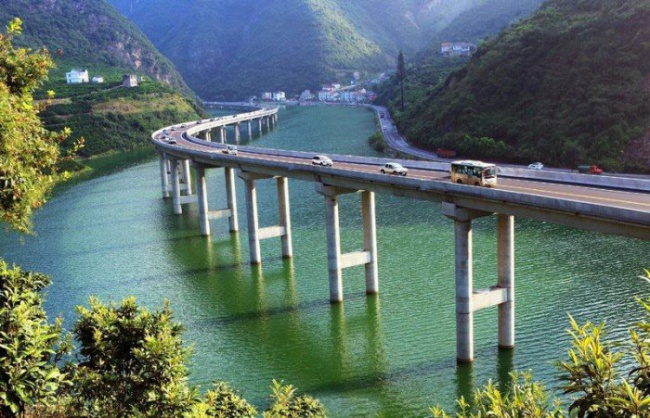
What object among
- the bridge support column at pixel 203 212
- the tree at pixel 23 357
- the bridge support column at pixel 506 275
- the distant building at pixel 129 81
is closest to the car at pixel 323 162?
the bridge support column at pixel 506 275

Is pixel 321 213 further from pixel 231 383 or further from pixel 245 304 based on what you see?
pixel 231 383

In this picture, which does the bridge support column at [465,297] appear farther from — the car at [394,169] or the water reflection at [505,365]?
the car at [394,169]

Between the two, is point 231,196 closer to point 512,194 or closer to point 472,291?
point 472,291

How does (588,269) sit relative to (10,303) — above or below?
below

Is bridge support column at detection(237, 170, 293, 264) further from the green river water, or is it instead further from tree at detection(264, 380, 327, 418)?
tree at detection(264, 380, 327, 418)

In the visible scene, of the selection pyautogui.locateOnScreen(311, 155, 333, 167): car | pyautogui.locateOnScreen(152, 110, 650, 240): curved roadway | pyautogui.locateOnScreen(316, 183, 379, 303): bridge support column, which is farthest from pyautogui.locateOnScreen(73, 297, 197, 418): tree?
pyautogui.locateOnScreen(311, 155, 333, 167): car

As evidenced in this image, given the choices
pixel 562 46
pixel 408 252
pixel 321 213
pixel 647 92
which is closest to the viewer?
pixel 408 252

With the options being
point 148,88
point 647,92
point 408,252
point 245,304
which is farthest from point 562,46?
point 148,88
